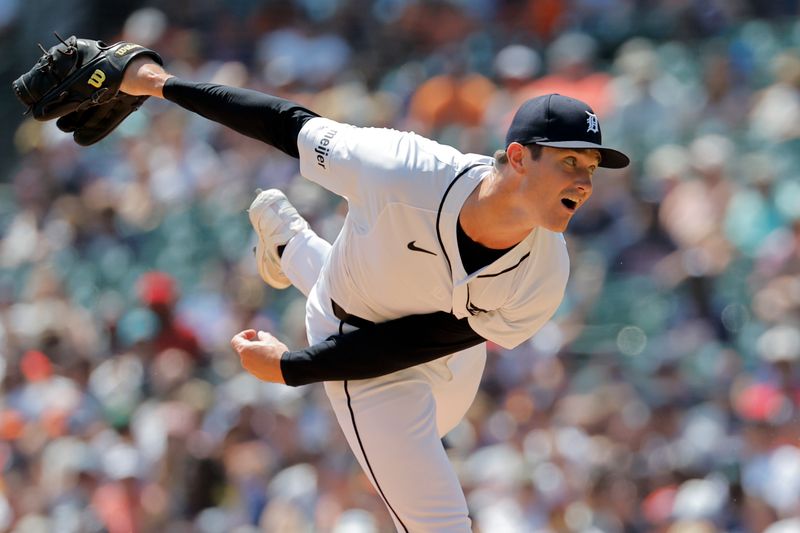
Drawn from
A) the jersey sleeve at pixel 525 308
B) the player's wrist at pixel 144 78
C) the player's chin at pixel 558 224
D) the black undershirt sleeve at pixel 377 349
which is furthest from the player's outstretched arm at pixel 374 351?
the player's wrist at pixel 144 78

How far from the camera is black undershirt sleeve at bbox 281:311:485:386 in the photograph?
444cm

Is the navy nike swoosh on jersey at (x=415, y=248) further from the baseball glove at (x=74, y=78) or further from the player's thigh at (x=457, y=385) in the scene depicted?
the baseball glove at (x=74, y=78)

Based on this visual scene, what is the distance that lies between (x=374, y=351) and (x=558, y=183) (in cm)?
91

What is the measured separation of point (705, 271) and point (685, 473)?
1349mm

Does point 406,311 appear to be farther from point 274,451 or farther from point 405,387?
point 274,451

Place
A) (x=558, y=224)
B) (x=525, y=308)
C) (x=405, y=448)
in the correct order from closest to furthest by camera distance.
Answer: (x=558, y=224) < (x=525, y=308) < (x=405, y=448)

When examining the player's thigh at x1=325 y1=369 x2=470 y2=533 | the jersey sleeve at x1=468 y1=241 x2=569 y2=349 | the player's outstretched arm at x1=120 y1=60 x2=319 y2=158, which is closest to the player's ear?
the jersey sleeve at x1=468 y1=241 x2=569 y2=349

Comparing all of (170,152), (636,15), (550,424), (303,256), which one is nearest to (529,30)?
(636,15)

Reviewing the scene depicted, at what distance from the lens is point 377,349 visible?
443cm

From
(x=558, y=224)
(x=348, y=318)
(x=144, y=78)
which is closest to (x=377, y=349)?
(x=348, y=318)

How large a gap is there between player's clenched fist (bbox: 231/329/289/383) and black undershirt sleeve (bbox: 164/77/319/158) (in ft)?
2.28

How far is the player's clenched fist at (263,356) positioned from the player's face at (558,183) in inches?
43.8

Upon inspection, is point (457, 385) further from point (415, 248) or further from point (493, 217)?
point (493, 217)

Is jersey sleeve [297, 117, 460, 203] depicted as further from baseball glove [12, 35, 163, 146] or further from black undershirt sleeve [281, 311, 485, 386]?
baseball glove [12, 35, 163, 146]
